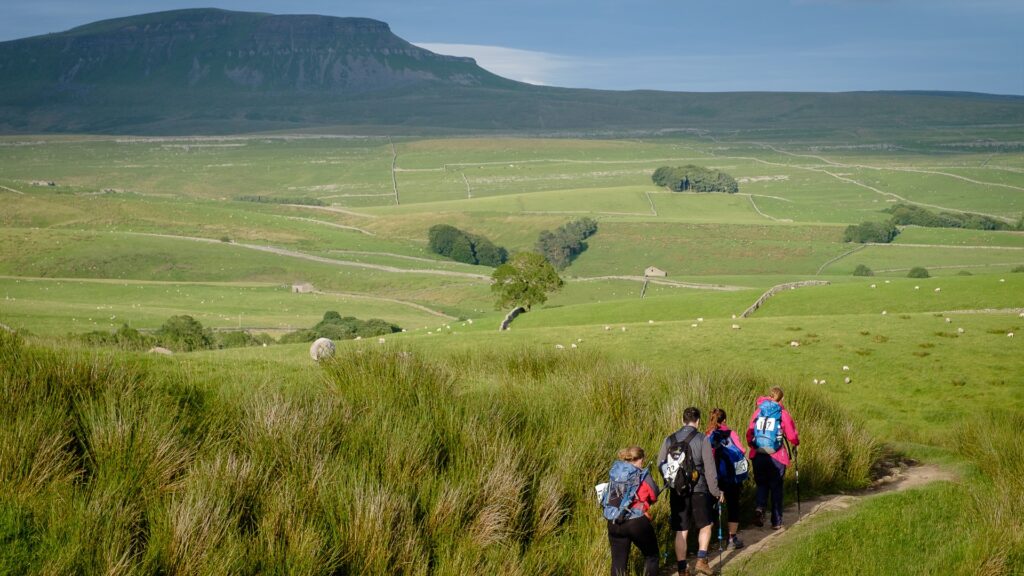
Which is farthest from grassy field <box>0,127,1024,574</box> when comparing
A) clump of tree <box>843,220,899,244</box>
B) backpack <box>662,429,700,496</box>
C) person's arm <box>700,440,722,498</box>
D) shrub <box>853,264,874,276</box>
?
clump of tree <box>843,220,899,244</box>

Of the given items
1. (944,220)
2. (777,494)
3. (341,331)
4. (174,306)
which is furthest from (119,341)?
(944,220)

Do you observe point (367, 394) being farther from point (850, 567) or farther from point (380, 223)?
point (380, 223)

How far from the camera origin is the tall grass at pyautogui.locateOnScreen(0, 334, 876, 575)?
9.16 meters

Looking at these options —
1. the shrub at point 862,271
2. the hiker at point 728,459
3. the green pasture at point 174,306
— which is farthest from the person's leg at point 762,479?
the shrub at point 862,271

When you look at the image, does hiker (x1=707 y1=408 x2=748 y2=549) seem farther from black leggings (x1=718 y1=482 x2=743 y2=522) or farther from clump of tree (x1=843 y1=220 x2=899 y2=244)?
clump of tree (x1=843 y1=220 x2=899 y2=244)

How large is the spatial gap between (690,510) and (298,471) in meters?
4.61

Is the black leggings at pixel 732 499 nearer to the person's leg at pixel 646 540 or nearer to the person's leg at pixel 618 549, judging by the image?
the person's leg at pixel 646 540

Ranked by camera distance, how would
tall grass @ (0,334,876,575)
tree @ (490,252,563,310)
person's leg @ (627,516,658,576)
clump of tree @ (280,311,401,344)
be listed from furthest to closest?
clump of tree @ (280,311,401,344) < tree @ (490,252,563,310) < person's leg @ (627,516,658,576) < tall grass @ (0,334,876,575)

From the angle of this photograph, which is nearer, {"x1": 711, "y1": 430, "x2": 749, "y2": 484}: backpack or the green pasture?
{"x1": 711, "y1": 430, "x2": 749, "y2": 484}: backpack

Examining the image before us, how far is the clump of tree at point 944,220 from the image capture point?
155000 millimetres

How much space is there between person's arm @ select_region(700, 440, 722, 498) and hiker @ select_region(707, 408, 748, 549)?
54 cm

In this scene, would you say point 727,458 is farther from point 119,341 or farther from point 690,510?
point 119,341

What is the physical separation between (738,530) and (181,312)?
82495 mm

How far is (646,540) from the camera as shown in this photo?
33.9ft
